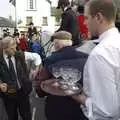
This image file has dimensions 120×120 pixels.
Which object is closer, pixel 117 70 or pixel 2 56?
pixel 117 70

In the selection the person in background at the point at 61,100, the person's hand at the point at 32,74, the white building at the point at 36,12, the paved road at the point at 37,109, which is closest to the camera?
the person in background at the point at 61,100

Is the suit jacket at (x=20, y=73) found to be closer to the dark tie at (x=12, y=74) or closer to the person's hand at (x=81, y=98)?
the dark tie at (x=12, y=74)

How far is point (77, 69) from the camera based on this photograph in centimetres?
430

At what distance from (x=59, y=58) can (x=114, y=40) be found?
5.42ft

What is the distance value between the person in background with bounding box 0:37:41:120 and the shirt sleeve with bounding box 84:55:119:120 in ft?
13.6

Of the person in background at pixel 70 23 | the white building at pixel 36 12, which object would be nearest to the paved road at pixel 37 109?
the person in background at pixel 70 23

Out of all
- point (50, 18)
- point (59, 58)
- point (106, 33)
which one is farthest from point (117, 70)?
point (50, 18)

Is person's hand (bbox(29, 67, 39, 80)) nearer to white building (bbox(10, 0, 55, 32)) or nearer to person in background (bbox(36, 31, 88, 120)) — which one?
person in background (bbox(36, 31, 88, 120))

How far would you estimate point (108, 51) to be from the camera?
117 inches

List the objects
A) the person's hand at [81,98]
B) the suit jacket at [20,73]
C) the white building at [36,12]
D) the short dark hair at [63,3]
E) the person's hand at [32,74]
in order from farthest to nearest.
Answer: the white building at [36,12] < the person's hand at [32,74] < the suit jacket at [20,73] < the short dark hair at [63,3] < the person's hand at [81,98]

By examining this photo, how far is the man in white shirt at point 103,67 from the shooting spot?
9.73ft

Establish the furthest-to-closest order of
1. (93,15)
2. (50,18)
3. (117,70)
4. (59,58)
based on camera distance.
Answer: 1. (50,18)
2. (59,58)
3. (93,15)
4. (117,70)

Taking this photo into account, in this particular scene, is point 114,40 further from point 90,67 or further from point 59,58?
point 59,58

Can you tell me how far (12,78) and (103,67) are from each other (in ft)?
14.3
